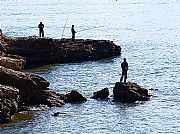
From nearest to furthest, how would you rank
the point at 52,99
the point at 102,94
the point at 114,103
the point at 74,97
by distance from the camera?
the point at 52,99 → the point at 114,103 → the point at 74,97 → the point at 102,94

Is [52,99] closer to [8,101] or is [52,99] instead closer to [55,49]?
[8,101]

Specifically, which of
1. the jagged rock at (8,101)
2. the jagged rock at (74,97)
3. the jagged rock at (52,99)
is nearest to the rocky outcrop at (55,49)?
the jagged rock at (74,97)

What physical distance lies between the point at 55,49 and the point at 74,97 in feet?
63.5

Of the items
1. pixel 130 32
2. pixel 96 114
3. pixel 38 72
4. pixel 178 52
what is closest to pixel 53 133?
pixel 96 114

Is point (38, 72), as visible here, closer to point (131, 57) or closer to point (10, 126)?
point (131, 57)

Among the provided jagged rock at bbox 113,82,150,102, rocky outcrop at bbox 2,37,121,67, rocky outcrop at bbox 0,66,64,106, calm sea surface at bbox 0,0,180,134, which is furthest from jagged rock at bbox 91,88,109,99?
rocky outcrop at bbox 2,37,121,67

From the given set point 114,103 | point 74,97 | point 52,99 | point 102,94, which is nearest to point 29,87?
point 52,99

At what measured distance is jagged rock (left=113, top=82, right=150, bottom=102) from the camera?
36.6 meters

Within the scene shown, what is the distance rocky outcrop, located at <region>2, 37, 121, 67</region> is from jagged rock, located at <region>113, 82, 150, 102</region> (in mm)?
17908

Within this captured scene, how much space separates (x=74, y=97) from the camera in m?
36.9

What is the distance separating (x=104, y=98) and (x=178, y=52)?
3005 cm

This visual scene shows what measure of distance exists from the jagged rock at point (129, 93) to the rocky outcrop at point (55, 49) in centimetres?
1791

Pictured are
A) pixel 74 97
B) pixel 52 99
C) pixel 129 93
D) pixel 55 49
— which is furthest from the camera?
pixel 55 49

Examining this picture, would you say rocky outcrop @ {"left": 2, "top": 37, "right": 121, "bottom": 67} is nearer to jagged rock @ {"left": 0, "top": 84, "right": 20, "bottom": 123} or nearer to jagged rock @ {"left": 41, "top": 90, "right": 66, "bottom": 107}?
jagged rock @ {"left": 41, "top": 90, "right": 66, "bottom": 107}
